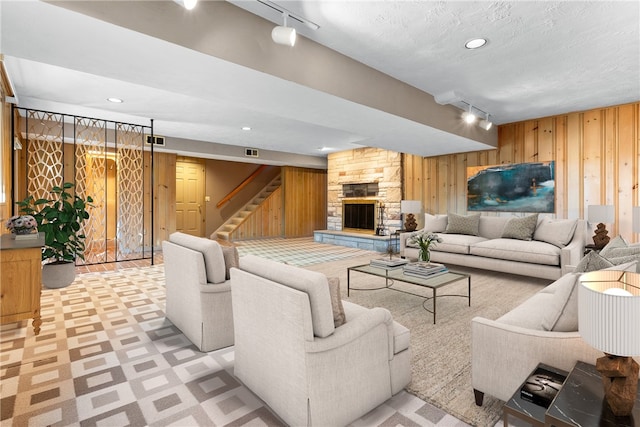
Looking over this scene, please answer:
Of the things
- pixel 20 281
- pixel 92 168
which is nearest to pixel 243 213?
pixel 92 168

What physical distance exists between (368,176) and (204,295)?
20.9 ft

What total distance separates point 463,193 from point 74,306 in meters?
6.60

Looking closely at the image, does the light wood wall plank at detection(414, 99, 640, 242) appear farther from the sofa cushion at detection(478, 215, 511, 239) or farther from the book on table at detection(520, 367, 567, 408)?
the book on table at detection(520, 367, 567, 408)

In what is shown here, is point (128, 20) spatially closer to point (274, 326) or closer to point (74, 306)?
point (274, 326)

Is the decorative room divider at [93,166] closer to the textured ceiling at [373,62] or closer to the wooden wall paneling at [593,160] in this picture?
the textured ceiling at [373,62]

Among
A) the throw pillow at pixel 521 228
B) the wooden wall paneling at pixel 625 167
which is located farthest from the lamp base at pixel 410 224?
the wooden wall paneling at pixel 625 167

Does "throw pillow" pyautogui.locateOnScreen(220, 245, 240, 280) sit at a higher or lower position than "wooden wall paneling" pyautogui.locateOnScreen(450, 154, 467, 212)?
lower

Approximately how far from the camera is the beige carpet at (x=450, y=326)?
191 centimetres

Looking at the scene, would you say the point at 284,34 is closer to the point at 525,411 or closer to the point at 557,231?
the point at 525,411

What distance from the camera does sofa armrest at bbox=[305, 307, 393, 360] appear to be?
5.07ft

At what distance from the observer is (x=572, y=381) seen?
1.35m

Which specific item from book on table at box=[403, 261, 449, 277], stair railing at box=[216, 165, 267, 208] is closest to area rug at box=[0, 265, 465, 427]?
book on table at box=[403, 261, 449, 277]

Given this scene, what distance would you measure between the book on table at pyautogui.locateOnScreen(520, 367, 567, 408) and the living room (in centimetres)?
Answer: 45

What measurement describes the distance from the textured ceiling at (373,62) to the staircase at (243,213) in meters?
4.79
